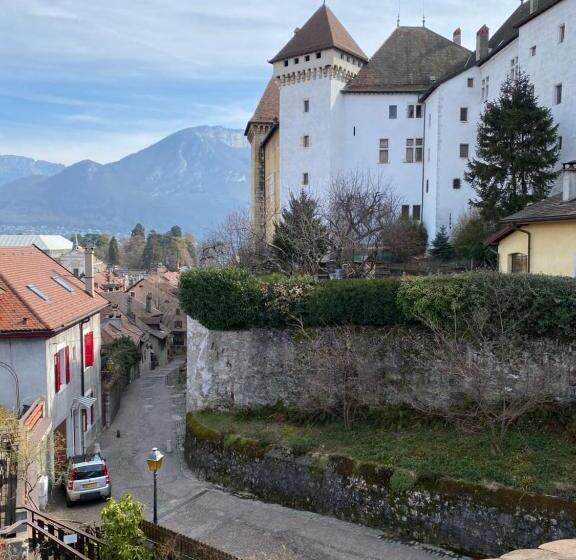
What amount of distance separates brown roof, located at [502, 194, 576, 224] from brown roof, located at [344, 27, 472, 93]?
81.6 ft

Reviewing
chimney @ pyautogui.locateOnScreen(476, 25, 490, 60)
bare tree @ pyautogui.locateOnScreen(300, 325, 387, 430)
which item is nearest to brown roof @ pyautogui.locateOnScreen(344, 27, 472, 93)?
chimney @ pyautogui.locateOnScreen(476, 25, 490, 60)

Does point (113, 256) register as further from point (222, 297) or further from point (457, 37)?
point (222, 297)

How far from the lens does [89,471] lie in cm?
1777

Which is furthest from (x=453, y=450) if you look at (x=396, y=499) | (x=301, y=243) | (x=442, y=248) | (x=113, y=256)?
(x=113, y=256)

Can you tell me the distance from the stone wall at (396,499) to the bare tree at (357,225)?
13.4 m

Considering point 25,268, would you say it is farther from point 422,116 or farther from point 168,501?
point 422,116

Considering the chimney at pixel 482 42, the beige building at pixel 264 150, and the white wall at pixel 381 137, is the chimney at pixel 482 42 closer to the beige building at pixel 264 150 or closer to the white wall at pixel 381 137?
the white wall at pixel 381 137

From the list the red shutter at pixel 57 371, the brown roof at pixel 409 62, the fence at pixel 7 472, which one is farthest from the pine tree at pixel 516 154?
the fence at pixel 7 472

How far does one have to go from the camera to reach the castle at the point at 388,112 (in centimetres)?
4050

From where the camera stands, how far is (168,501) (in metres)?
18.0

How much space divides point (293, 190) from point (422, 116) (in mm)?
10884

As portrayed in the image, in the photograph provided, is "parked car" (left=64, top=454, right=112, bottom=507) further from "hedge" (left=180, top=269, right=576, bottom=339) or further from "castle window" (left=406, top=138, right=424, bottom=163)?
"castle window" (left=406, top=138, right=424, bottom=163)

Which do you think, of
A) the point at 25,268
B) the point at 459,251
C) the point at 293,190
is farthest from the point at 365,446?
the point at 293,190

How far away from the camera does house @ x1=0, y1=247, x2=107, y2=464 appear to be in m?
17.7
